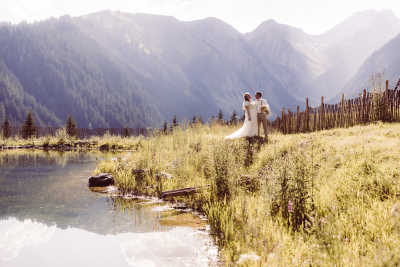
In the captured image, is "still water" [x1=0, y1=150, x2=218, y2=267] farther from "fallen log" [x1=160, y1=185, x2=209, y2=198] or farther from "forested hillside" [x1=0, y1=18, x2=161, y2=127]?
"forested hillside" [x1=0, y1=18, x2=161, y2=127]

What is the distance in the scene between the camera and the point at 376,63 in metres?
160

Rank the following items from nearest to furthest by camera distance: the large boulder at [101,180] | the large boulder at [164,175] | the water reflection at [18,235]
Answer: the water reflection at [18,235] < the large boulder at [164,175] < the large boulder at [101,180]

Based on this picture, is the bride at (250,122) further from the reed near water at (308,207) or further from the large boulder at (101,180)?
the large boulder at (101,180)

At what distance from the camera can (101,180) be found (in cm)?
791

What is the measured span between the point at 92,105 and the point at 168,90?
46577 millimetres

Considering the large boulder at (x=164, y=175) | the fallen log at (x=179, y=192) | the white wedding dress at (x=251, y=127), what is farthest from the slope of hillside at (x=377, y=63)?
the fallen log at (x=179, y=192)

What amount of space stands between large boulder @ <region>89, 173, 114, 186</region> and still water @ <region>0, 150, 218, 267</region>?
2.50 ft

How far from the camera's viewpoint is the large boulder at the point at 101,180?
7.85m

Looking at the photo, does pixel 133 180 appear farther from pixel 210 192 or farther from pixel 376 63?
pixel 376 63

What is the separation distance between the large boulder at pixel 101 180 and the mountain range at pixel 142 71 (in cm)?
8559

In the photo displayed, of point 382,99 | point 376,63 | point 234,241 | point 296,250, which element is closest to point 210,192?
point 234,241

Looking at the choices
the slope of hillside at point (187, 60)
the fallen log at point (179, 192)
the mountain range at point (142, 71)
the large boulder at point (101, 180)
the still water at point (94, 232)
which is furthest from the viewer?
the slope of hillside at point (187, 60)

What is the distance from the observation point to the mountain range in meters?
89.9

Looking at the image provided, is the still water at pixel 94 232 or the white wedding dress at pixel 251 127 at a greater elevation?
the white wedding dress at pixel 251 127
